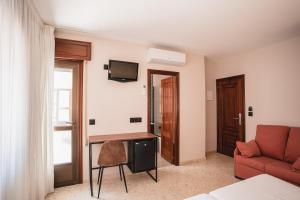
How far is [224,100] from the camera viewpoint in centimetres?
451

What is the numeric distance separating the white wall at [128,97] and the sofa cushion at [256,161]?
1.15 m

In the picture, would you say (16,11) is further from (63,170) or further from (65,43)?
(63,170)

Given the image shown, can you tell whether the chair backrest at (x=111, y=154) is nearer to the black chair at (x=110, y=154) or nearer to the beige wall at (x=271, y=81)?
the black chair at (x=110, y=154)

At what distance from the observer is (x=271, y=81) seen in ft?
11.2

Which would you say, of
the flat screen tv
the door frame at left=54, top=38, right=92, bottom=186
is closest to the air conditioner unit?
the flat screen tv

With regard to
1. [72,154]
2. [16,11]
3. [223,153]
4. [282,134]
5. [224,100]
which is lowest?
[223,153]

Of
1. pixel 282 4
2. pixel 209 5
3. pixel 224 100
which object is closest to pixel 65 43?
pixel 209 5

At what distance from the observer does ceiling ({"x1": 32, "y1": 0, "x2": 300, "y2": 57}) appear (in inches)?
81.2

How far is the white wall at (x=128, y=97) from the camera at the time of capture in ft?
9.80

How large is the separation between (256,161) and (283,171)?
0.40 metres

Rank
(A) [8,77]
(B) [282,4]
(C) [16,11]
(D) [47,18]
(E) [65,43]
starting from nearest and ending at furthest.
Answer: (A) [8,77] → (C) [16,11] → (B) [282,4] → (D) [47,18] → (E) [65,43]

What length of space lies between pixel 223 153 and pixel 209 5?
3.91m

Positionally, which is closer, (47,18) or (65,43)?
(47,18)

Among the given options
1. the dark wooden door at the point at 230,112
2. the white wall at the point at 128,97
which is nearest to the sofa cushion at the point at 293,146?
the dark wooden door at the point at 230,112
